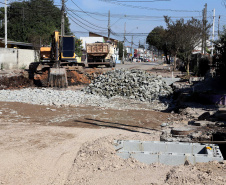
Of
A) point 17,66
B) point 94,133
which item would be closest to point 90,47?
point 17,66

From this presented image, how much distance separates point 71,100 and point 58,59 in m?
6.93

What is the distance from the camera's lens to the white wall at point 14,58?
93.1 feet

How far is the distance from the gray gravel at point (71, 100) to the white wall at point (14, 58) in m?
13.1

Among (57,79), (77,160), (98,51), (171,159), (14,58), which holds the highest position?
(98,51)

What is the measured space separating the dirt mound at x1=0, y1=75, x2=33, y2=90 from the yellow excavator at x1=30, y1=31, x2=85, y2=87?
2.76ft

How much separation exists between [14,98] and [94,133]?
7.77 m

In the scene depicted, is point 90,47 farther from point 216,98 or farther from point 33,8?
point 33,8

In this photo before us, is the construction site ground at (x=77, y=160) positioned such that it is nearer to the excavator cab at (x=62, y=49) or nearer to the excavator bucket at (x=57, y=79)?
the excavator bucket at (x=57, y=79)

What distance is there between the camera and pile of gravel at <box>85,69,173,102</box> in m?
→ 16.7

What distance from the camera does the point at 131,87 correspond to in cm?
1698

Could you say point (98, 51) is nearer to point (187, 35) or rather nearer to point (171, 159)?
point (187, 35)

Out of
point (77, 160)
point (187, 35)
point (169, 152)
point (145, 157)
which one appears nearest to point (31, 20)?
point (187, 35)

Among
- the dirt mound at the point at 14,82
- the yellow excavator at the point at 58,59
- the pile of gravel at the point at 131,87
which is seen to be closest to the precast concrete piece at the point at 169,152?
the pile of gravel at the point at 131,87

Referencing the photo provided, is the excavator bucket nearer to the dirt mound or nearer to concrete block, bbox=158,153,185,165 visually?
the dirt mound
